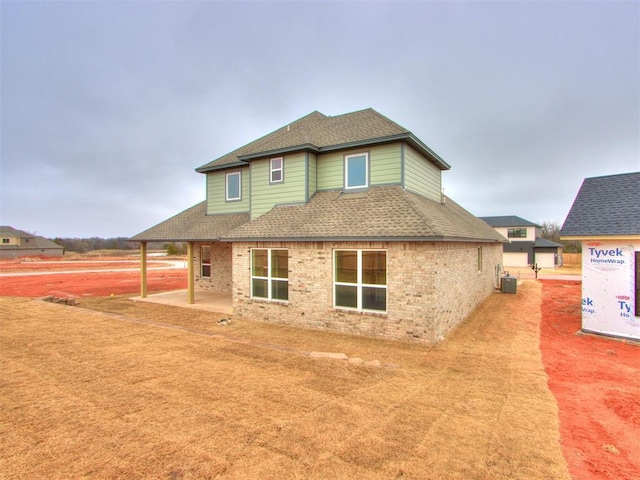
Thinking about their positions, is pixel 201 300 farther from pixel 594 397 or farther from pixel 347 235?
pixel 594 397

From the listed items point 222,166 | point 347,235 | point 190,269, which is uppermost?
point 222,166

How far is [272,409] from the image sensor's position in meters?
4.89

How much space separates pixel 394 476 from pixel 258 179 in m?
11.6

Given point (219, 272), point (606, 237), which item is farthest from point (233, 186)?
point (606, 237)

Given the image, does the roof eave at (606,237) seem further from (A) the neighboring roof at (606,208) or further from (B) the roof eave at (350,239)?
(B) the roof eave at (350,239)

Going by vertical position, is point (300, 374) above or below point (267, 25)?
below

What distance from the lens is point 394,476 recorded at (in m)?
3.39

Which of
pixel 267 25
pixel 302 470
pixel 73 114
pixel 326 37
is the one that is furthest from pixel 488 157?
pixel 73 114

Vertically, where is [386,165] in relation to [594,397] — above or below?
above

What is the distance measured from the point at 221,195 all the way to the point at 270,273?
652 centimetres

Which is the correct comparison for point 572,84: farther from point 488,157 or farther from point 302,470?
point 302,470

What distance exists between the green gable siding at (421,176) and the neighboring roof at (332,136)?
27 centimetres

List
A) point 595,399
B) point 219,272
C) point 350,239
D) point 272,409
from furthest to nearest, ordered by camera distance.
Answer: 1. point 219,272
2. point 350,239
3. point 595,399
4. point 272,409

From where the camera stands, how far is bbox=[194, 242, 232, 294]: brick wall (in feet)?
57.8
